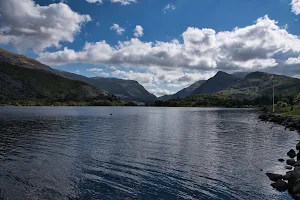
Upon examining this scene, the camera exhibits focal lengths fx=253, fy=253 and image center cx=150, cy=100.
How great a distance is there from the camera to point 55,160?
3919cm

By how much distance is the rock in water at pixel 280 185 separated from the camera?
27.9 meters

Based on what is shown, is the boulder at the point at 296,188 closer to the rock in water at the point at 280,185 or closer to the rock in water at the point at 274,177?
the rock in water at the point at 280,185

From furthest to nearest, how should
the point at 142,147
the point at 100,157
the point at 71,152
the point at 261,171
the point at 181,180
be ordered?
the point at 142,147 → the point at 71,152 → the point at 100,157 → the point at 261,171 → the point at 181,180

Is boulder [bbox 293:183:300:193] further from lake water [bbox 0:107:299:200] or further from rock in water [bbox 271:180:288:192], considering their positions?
rock in water [bbox 271:180:288:192]

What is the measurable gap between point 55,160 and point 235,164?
27.6 metres

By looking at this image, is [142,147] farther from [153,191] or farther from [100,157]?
[153,191]

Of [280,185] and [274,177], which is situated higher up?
[274,177]

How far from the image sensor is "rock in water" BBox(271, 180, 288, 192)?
27.9 m

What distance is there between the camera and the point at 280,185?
92.7ft

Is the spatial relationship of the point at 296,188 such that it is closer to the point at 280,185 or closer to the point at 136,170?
the point at 280,185

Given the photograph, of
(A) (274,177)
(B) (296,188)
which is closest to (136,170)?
(A) (274,177)

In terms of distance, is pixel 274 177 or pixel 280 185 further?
pixel 274 177

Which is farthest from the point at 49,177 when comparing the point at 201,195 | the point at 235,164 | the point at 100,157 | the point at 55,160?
the point at 235,164

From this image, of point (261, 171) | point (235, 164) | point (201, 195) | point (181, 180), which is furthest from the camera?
point (235, 164)
